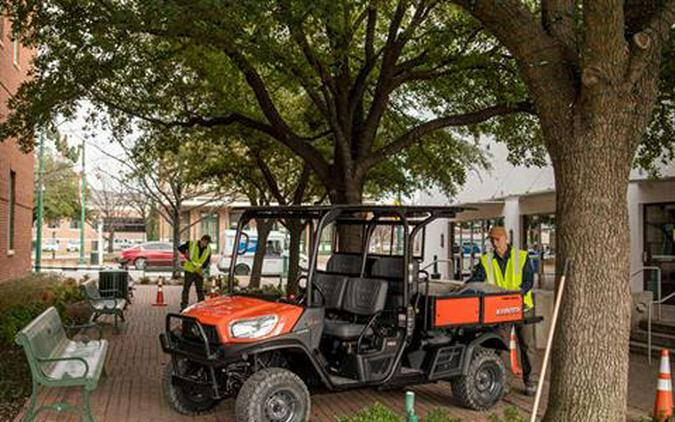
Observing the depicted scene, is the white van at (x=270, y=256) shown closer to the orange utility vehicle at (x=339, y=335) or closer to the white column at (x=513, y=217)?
the white column at (x=513, y=217)

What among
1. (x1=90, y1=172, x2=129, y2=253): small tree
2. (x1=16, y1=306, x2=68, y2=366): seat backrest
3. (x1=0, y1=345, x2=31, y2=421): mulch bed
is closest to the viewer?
(x1=16, y1=306, x2=68, y2=366): seat backrest

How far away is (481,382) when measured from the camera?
8500 mm

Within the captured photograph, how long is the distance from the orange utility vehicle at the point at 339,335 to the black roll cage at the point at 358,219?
1 centimetres

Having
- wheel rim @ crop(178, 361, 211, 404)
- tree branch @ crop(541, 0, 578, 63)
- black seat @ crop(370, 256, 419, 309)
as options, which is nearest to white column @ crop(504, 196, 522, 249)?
black seat @ crop(370, 256, 419, 309)

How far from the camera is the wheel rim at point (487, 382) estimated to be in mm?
8438

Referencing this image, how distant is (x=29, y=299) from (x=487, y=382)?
34.3ft

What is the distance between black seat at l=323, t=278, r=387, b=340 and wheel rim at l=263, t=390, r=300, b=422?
2.70 feet

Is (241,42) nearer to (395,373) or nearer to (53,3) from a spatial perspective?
(53,3)

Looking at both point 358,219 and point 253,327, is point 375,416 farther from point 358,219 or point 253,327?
point 358,219

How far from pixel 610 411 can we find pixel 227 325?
3311 mm

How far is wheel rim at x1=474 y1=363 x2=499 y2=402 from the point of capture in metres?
8.44

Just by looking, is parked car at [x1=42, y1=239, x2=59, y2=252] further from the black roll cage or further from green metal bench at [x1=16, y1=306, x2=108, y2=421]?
the black roll cage

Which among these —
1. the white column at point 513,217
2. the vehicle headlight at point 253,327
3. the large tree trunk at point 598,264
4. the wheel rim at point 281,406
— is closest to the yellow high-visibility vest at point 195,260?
the vehicle headlight at point 253,327

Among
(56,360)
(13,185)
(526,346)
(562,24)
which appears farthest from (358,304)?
(13,185)
